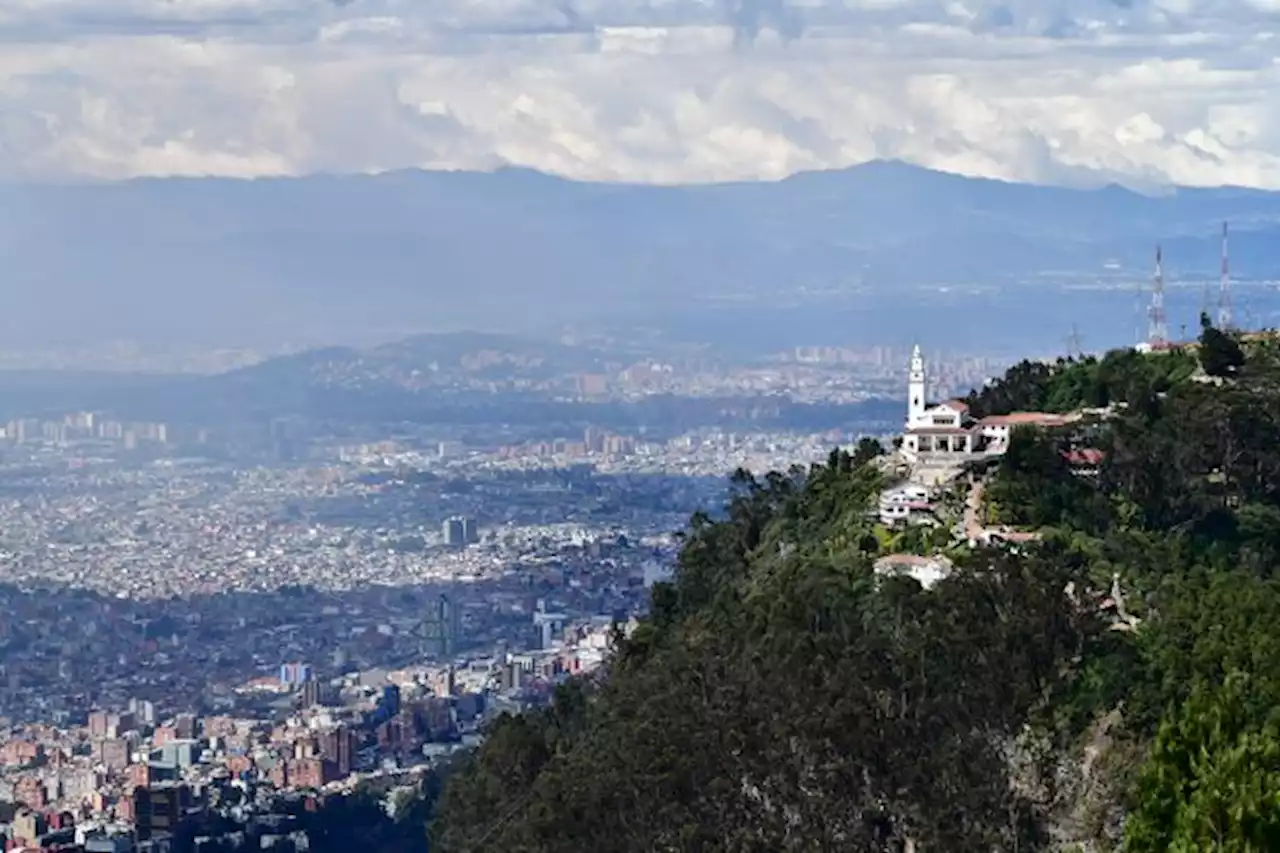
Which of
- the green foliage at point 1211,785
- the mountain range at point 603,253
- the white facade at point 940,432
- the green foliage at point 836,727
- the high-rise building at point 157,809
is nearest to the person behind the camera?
the green foliage at point 1211,785

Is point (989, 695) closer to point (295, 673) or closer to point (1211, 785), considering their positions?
point (1211, 785)

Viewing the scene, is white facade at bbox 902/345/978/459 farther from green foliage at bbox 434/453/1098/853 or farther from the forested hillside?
green foliage at bbox 434/453/1098/853

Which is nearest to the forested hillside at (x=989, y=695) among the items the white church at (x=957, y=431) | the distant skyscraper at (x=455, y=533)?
the white church at (x=957, y=431)

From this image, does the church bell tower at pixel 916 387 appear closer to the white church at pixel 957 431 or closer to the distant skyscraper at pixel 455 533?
the white church at pixel 957 431

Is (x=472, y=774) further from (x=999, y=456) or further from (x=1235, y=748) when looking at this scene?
(x=1235, y=748)

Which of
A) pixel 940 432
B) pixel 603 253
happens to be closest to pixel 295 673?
pixel 940 432

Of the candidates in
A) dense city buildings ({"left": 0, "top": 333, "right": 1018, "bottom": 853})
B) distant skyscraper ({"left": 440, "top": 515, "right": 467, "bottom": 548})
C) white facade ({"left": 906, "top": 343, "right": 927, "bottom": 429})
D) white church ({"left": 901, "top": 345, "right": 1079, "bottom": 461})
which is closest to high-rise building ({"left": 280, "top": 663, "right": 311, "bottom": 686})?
dense city buildings ({"left": 0, "top": 333, "right": 1018, "bottom": 853})
